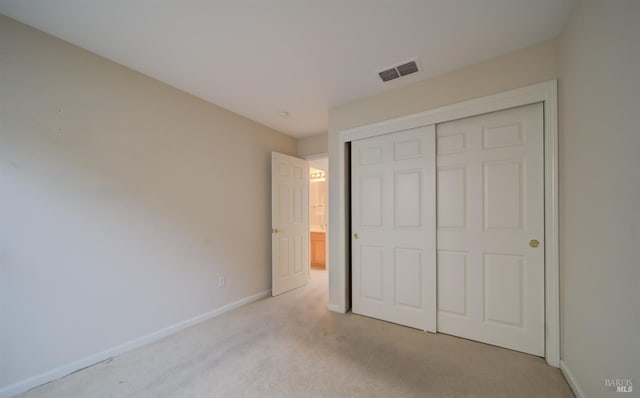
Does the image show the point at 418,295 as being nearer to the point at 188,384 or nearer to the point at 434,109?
the point at 434,109

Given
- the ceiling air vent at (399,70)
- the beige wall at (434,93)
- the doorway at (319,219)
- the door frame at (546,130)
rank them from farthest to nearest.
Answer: the doorway at (319,219)
the ceiling air vent at (399,70)
the beige wall at (434,93)
the door frame at (546,130)

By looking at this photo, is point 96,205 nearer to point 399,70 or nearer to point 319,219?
point 399,70

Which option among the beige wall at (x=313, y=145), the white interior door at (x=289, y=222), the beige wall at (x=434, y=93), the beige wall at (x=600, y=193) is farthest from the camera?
the beige wall at (x=313, y=145)

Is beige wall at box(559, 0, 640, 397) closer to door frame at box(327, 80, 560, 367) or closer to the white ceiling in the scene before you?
door frame at box(327, 80, 560, 367)

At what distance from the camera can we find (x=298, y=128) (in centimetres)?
392

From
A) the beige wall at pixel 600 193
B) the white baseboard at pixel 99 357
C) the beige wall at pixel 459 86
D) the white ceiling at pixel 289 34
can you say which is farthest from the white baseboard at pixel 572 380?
the white baseboard at pixel 99 357

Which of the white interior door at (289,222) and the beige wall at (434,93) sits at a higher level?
the beige wall at (434,93)

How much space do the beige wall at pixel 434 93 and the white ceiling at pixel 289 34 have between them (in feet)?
0.34

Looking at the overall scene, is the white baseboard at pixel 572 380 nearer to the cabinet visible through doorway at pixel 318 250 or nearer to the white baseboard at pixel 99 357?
the white baseboard at pixel 99 357

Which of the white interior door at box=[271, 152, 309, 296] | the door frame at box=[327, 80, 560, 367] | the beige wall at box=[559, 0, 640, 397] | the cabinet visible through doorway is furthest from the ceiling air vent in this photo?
the cabinet visible through doorway

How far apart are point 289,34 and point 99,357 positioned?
3.09m

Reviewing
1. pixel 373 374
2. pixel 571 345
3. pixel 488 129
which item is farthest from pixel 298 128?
pixel 571 345

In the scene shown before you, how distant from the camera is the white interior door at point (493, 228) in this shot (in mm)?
2041

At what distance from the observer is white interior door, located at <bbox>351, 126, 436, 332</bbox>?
253cm
